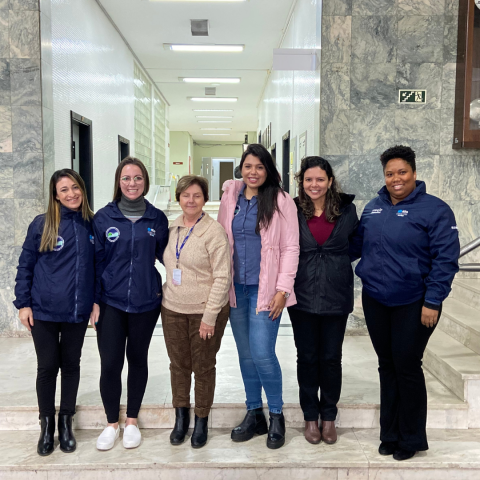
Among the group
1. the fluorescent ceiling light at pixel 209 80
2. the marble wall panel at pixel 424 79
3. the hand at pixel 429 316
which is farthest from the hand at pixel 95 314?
the fluorescent ceiling light at pixel 209 80

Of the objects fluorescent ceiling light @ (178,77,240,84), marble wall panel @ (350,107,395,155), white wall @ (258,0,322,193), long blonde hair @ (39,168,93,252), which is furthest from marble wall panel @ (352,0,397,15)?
fluorescent ceiling light @ (178,77,240,84)

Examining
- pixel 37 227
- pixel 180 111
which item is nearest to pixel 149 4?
pixel 37 227

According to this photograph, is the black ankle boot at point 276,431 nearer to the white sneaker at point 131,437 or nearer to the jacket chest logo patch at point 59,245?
the white sneaker at point 131,437

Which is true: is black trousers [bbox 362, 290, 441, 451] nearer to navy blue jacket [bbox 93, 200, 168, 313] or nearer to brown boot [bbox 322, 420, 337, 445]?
brown boot [bbox 322, 420, 337, 445]

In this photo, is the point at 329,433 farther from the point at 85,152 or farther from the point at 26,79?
the point at 85,152

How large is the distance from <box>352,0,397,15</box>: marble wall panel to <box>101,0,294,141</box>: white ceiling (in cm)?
282

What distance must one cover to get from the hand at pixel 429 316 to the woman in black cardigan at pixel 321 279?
356 mm

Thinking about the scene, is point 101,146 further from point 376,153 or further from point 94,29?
point 376,153

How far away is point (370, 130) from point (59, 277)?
2.82 m

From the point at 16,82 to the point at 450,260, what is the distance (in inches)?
137

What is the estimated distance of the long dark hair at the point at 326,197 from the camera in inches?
96.1

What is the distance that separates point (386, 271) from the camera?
7.66ft

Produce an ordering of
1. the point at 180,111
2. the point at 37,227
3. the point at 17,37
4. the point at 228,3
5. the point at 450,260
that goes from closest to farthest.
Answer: the point at 450,260
the point at 37,227
the point at 17,37
the point at 228,3
the point at 180,111

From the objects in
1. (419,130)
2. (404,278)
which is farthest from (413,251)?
(419,130)
